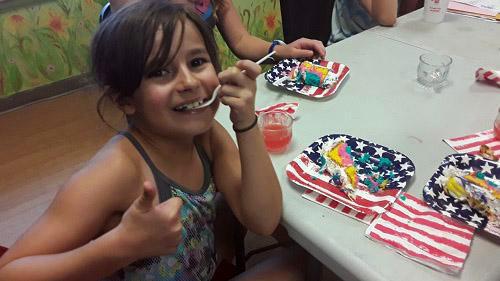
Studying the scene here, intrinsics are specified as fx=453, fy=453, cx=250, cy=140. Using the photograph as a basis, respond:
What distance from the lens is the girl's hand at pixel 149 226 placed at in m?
0.67

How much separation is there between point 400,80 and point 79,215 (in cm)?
97

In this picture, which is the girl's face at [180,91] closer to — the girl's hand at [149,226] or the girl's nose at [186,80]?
the girl's nose at [186,80]

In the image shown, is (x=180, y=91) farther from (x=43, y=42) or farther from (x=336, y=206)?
(x=43, y=42)

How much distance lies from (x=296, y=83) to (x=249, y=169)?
0.48m

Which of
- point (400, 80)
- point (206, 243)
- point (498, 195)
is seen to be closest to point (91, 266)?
point (206, 243)

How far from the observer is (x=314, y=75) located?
1.29 meters

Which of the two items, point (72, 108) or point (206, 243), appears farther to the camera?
point (72, 108)

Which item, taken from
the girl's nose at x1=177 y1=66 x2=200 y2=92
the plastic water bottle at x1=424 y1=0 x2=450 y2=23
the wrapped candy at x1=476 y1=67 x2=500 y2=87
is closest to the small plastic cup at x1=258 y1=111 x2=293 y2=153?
the girl's nose at x1=177 y1=66 x2=200 y2=92

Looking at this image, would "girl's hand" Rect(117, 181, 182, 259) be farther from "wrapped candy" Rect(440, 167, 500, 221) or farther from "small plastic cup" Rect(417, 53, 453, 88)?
"small plastic cup" Rect(417, 53, 453, 88)

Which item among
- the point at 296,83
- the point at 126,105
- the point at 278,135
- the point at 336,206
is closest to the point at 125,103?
the point at 126,105

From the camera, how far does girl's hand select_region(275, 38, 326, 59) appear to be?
143 cm

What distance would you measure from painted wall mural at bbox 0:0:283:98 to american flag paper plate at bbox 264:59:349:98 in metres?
1.15

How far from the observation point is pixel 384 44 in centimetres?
153

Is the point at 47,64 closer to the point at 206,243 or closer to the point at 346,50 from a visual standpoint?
the point at 346,50
